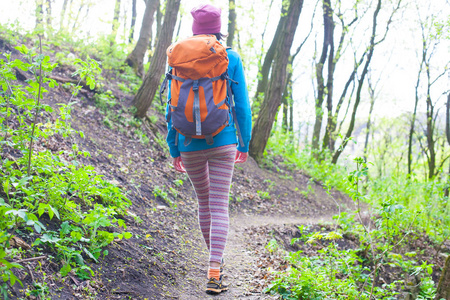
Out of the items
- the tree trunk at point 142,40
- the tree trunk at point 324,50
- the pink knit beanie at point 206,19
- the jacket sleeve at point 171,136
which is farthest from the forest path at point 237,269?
the tree trunk at point 324,50

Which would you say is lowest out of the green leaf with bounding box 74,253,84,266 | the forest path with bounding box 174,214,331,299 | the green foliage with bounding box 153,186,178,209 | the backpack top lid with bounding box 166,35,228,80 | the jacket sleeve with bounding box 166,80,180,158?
the forest path with bounding box 174,214,331,299

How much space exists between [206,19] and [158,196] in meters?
3.42

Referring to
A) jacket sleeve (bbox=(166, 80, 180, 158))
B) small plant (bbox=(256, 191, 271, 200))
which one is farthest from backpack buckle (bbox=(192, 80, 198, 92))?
small plant (bbox=(256, 191, 271, 200))

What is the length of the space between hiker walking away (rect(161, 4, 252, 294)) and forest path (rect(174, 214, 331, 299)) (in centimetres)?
23

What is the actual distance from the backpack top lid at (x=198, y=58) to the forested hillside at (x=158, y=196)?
0.83 meters

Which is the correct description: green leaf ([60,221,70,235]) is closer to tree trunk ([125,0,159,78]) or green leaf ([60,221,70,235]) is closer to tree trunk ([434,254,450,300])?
tree trunk ([434,254,450,300])

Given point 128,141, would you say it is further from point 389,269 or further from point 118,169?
point 389,269

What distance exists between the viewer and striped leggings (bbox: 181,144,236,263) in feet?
9.77

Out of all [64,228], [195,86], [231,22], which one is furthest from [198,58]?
[231,22]

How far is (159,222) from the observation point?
4648 mm

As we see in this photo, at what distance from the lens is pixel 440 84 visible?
1927 centimetres

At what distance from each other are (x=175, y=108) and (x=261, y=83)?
13.1 m

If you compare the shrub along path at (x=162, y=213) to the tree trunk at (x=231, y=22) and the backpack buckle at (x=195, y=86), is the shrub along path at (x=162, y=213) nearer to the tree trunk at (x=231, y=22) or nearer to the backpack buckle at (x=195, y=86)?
the backpack buckle at (x=195, y=86)

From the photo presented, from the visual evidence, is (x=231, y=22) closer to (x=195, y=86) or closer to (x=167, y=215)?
(x=167, y=215)
